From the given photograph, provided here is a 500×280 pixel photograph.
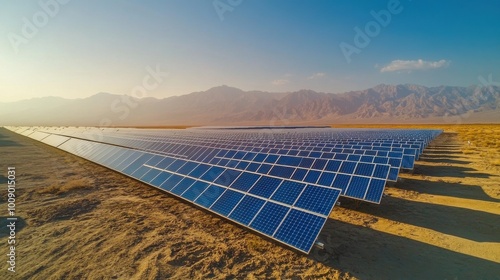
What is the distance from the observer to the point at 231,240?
7.95 metres

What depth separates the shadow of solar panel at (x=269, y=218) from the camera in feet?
22.6

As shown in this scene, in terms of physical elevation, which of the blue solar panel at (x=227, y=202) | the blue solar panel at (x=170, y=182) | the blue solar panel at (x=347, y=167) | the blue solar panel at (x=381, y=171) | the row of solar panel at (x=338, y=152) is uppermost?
the blue solar panel at (x=227, y=202)

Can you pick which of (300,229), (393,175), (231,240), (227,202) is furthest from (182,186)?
(393,175)

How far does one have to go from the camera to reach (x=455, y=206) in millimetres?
10930

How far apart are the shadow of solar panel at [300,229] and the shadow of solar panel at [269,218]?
0.70 ft

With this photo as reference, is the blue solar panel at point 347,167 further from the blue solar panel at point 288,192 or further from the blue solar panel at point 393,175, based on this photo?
the blue solar panel at point 288,192

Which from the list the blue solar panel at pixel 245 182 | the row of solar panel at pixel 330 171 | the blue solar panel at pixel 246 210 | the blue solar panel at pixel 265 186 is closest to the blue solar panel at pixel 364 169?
the row of solar panel at pixel 330 171

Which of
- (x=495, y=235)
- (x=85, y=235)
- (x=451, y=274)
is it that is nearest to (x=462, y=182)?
(x=495, y=235)

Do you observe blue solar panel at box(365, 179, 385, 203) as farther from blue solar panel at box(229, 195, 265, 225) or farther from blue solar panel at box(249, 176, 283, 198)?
blue solar panel at box(229, 195, 265, 225)

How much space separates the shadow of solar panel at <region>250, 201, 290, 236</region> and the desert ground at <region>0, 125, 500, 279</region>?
49cm

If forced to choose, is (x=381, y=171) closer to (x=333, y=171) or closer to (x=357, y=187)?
(x=357, y=187)

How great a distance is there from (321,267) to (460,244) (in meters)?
5.10

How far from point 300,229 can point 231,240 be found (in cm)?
265

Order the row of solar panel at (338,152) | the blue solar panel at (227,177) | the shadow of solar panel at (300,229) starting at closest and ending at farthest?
the shadow of solar panel at (300,229), the blue solar panel at (227,177), the row of solar panel at (338,152)
